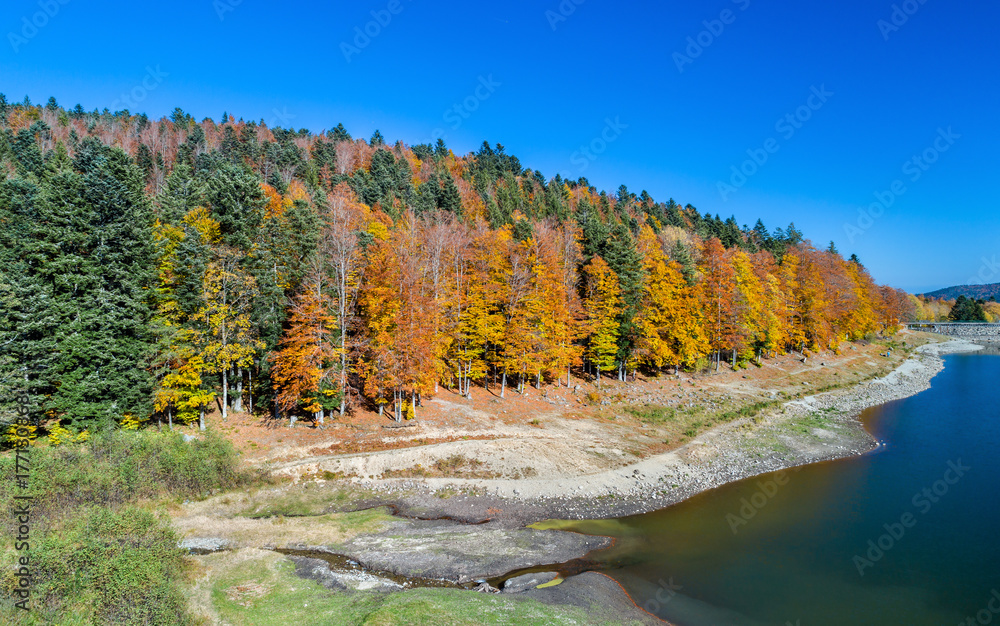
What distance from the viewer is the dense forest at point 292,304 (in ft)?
74.8

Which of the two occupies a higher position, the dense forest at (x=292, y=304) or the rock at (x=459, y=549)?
the dense forest at (x=292, y=304)

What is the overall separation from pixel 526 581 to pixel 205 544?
1295 centimetres

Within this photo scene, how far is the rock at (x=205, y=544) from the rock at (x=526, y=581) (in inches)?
449

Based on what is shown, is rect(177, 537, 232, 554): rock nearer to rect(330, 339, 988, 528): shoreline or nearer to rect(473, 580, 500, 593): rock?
rect(330, 339, 988, 528): shoreline

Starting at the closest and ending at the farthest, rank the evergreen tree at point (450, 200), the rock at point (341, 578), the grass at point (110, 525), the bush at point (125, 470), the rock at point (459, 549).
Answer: the grass at point (110, 525), the rock at point (341, 578), the rock at point (459, 549), the bush at point (125, 470), the evergreen tree at point (450, 200)

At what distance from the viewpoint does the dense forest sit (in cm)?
2281

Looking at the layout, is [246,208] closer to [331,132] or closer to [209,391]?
[209,391]

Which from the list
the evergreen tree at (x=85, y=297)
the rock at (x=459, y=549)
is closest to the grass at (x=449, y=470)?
the rock at (x=459, y=549)

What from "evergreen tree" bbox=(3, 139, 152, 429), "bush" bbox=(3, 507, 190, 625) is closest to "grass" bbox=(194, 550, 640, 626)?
"bush" bbox=(3, 507, 190, 625)

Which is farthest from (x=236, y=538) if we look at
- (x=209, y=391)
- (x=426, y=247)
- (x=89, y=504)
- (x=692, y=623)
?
(x=426, y=247)

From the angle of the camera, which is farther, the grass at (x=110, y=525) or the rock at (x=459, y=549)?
the rock at (x=459, y=549)

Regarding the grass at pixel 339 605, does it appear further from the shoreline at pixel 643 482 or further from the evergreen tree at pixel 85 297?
the evergreen tree at pixel 85 297

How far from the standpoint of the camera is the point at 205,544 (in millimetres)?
17484

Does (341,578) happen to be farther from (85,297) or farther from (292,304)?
(85,297)
